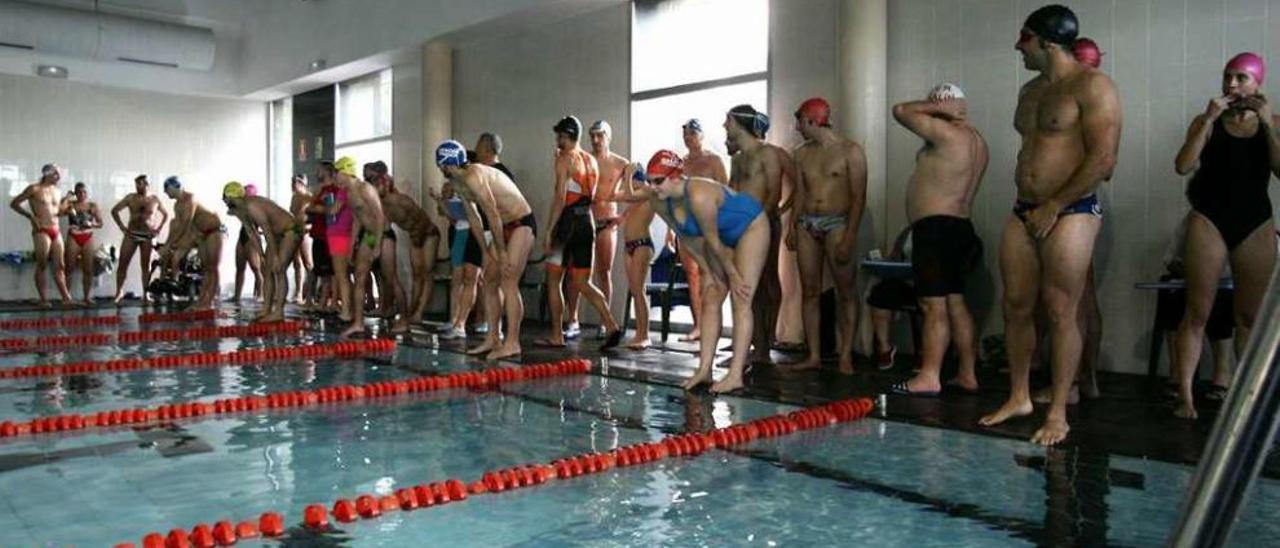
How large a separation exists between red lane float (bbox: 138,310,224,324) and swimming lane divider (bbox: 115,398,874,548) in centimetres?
869

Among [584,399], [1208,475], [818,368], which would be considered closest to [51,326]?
[584,399]

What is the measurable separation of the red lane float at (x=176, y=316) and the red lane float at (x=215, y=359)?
137 inches

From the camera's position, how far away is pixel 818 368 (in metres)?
7.04

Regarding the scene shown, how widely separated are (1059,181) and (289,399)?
432 cm

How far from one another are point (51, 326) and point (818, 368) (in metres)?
8.68

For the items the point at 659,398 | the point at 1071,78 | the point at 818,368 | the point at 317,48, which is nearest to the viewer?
the point at 1071,78

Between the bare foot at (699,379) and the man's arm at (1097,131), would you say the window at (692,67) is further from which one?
the man's arm at (1097,131)

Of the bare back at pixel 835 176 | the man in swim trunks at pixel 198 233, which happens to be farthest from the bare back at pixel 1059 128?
the man in swim trunks at pixel 198 233

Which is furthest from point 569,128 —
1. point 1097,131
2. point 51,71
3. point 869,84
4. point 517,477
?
point 51,71

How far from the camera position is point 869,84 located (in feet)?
26.6

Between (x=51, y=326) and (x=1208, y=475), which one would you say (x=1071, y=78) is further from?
(x=51, y=326)

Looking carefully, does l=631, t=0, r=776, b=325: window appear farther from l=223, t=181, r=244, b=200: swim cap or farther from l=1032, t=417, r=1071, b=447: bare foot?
l=1032, t=417, r=1071, b=447: bare foot

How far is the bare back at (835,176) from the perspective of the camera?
273 inches

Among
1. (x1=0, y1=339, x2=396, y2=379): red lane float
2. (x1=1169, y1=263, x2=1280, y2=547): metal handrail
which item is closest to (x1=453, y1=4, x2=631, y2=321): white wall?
(x1=0, y1=339, x2=396, y2=379): red lane float
